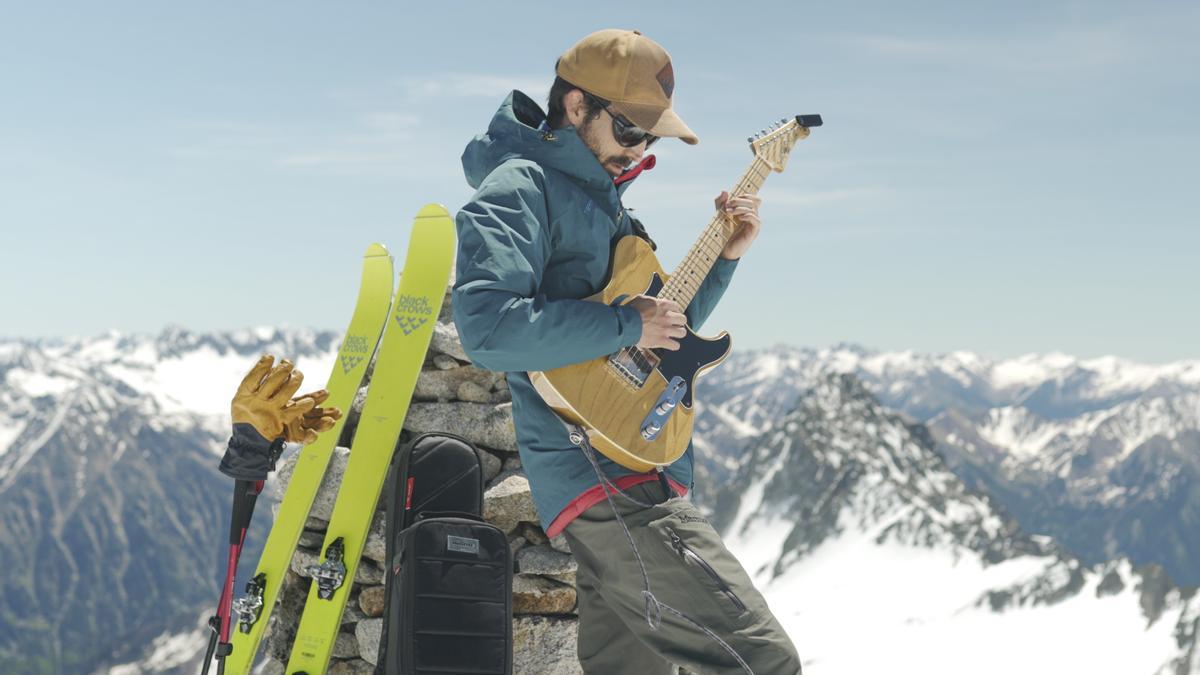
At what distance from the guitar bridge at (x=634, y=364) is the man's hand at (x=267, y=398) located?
1.64m

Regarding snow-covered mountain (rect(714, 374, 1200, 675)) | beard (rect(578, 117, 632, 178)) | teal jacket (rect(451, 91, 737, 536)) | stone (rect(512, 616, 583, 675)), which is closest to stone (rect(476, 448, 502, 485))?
stone (rect(512, 616, 583, 675))

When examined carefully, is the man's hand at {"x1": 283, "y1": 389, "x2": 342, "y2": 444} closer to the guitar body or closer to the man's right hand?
the guitar body

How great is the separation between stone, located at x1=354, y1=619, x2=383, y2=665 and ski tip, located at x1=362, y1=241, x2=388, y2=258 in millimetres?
3062

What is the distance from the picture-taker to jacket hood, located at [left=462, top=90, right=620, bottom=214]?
4.57 meters

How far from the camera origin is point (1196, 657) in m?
106

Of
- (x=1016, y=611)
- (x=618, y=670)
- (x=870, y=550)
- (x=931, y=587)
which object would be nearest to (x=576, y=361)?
(x=618, y=670)

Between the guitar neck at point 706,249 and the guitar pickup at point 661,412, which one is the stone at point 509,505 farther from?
the guitar pickup at point 661,412

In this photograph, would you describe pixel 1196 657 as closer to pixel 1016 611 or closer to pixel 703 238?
pixel 1016 611

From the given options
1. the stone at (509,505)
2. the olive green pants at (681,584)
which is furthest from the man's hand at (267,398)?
the stone at (509,505)

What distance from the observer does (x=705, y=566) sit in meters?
4.19

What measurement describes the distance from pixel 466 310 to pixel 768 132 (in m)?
1.84

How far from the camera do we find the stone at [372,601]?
7.90 m

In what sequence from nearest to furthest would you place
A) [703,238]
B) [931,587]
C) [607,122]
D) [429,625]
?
[607,122], [703,238], [429,625], [931,587]

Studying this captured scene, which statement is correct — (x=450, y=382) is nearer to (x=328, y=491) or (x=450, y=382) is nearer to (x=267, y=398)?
(x=328, y=491)
